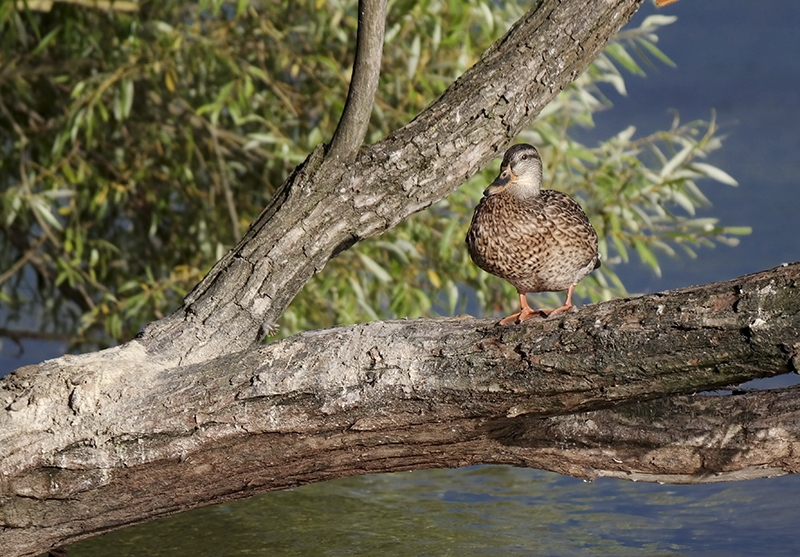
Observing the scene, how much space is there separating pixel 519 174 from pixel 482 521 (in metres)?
2.01

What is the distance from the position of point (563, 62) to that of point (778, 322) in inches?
43.6

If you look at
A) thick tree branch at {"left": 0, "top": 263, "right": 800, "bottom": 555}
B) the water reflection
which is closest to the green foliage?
the water reflection

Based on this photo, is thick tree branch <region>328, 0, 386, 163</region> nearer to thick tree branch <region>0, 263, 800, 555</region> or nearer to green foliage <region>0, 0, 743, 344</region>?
thick tree branch <region>0, 263, 800, 555</region>

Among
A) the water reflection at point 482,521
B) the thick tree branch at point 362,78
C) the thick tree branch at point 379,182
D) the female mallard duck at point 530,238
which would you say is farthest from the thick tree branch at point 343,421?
the water reflection at point 482,521

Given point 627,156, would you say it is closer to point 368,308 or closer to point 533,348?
point 368,308

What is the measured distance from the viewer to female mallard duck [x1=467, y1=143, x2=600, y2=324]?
102 inches

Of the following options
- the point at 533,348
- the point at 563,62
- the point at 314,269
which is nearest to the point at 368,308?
the point at 314,269

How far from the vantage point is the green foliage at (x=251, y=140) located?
13.5 feet

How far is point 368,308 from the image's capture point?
14.0 feet

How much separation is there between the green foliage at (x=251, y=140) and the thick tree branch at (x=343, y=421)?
1636 mm

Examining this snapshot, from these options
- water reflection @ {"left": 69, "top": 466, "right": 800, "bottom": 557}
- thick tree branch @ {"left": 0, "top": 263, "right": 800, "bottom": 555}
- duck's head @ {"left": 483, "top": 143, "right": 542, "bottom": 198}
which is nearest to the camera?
thick tree branch @ {"left": 0, "top": 263, "right": 800, "bottom": 555}

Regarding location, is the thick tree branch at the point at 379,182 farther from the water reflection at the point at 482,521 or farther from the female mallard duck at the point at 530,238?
the water reflection at the point at 482,521

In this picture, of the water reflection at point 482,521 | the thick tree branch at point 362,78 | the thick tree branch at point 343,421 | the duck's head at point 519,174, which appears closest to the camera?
the thick tree branch at point 343,421

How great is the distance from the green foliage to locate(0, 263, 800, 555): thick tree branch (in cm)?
164
